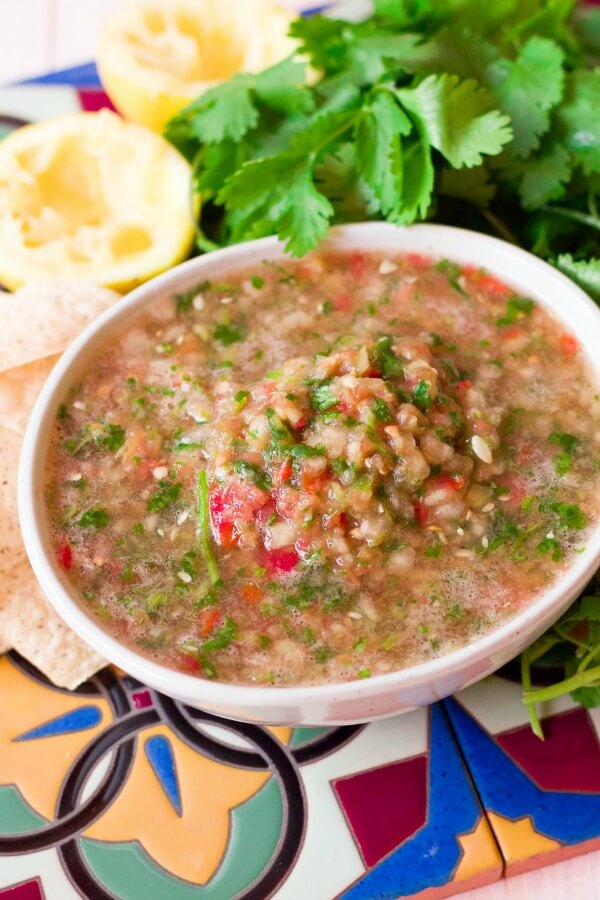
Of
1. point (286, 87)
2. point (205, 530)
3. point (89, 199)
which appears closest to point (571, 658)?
point (205, 530)

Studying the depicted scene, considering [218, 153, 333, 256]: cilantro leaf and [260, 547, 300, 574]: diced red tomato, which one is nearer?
[260, 547, 300, 574]: diced red tomato

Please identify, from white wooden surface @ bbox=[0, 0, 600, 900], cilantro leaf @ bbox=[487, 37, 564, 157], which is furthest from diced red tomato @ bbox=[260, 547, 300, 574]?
white wooden surface @ bbox=[0, 0, 600, 900]

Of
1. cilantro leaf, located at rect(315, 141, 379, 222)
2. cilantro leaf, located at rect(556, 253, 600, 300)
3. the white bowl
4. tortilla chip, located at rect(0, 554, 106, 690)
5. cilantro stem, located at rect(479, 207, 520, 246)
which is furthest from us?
cilantro stem, located at rect(479, 207, 520, 246)

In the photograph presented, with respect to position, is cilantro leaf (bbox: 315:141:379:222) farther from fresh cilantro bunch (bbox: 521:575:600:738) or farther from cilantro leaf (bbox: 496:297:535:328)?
fresh cilantro bunch (bbox: 521:575:600:738)

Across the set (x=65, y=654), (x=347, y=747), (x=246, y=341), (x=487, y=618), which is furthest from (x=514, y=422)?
(x=65, y=654)

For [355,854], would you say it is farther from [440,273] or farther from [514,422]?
[440,273]
